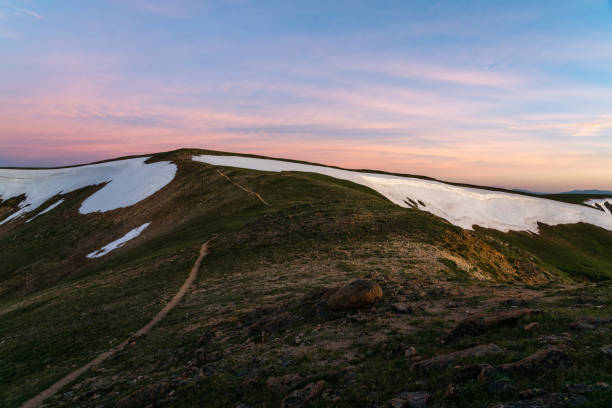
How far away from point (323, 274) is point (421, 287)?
721 centimetres

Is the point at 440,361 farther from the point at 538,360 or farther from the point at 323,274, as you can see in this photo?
the point at 323,274

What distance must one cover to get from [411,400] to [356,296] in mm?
6622

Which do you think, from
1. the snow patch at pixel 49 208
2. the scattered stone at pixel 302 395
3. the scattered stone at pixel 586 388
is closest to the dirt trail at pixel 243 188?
the snow patch at pixel 49 208

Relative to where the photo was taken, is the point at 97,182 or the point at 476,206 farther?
the point at 476,206

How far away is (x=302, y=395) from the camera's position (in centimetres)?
811

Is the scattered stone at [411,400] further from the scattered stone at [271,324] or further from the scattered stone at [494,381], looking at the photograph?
the scattered stone at [271,324]

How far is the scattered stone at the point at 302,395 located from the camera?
26.2ft

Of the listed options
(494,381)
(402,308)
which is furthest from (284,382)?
(402,308)

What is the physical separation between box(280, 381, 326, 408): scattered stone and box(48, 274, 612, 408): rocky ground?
31 mm

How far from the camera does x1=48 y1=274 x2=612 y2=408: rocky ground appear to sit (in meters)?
6.85

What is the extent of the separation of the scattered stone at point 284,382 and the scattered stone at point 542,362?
5026 mm

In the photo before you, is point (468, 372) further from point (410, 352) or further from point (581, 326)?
point (581, 326)

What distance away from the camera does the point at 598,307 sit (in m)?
10.6

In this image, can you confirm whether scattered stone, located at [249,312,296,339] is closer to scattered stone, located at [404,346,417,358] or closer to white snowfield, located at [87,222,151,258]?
scattered stone, located at [404,346,417,358]
